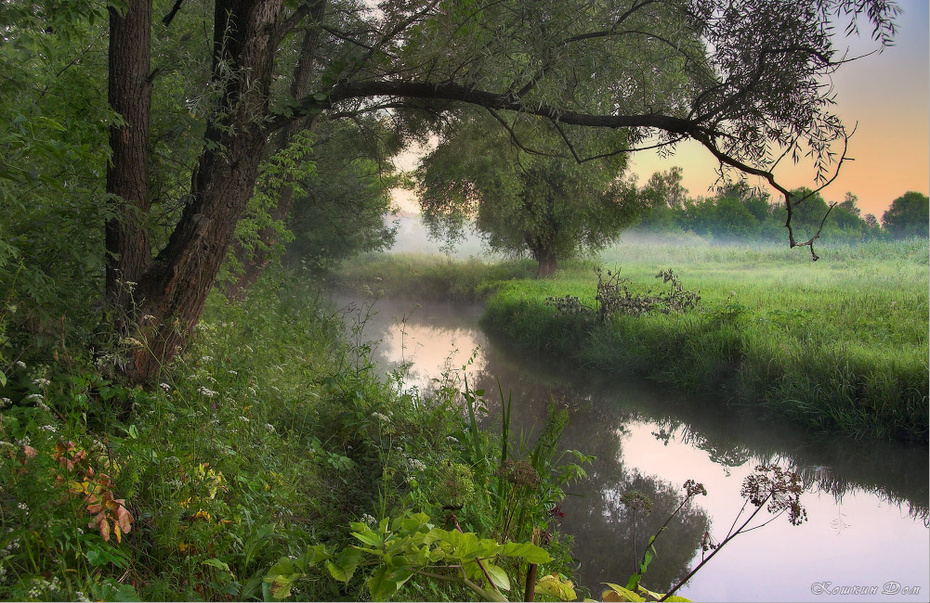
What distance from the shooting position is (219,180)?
4027 mm

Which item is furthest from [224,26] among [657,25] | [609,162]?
[609,162]

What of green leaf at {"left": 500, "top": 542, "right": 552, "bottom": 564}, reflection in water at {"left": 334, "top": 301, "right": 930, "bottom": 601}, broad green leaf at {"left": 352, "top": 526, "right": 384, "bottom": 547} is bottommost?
reflection in water at {"left": 334, "top": 301, "right": 930, "bottom": 601}

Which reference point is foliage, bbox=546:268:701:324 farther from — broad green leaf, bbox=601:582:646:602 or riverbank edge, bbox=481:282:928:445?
broad green leaf, bbox=601:582:646:602

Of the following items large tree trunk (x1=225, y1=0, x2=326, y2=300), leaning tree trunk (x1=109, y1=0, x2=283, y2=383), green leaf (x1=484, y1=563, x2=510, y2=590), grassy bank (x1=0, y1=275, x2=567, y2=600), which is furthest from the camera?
large tree trunk (x1=225, y1=0, x2=326, y2=300)

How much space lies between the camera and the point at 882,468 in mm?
5680

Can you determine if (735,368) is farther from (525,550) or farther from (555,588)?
(525,550)

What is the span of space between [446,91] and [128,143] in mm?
2289

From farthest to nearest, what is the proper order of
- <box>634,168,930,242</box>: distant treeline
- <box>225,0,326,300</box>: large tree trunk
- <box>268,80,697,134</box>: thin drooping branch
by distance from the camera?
<box>225,0,326,300</box>: large tree trunk
<box>634,168,930,242</box>: distant treeline
<box>268,80,697,134</box>: thin drooping branch

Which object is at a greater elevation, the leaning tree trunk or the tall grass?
the leaning tree trunk

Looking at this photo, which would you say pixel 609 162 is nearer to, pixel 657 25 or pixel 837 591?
pixel 657 25

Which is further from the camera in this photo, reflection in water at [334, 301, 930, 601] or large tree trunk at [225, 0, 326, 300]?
large tree trunk at [225, 0, 326, 300]

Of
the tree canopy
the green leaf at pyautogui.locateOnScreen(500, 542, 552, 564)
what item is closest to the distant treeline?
the tree canopy

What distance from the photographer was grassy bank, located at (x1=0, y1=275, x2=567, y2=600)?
6.97 feet

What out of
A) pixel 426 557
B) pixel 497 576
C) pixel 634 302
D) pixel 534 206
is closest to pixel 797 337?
pixel 634 302
